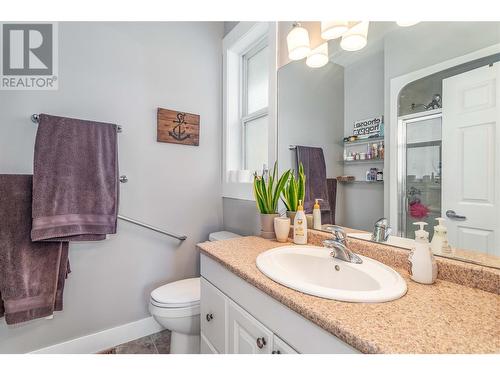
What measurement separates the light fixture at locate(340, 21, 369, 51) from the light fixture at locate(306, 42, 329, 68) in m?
0.11

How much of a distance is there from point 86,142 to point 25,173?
1.18 ft

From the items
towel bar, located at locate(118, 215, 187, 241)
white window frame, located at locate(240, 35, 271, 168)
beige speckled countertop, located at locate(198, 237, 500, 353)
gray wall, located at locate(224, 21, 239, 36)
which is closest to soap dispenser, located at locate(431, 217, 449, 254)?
beige speckled countertop, located at locate(198, 237, 500, 353)

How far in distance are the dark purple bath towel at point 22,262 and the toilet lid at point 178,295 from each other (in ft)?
1.82

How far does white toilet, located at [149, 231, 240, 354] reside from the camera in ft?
4.22

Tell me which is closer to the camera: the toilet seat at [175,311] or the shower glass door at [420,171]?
the shower glass door at [420,171]

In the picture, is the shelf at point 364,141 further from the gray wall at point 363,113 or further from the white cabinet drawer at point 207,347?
the white cabinet drawer at point 207,347

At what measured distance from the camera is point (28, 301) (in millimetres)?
1217

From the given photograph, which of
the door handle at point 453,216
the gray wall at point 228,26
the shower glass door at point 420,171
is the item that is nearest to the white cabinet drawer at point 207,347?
the shower glass door at point 420,171

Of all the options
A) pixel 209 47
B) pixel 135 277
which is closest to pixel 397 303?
pixel 135 277

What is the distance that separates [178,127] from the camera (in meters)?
1.76

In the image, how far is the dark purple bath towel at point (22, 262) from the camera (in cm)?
118

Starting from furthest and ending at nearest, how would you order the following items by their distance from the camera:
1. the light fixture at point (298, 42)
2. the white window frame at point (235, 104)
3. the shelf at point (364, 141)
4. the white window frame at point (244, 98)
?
the white window frame at point (244, 98), the white window frame at point (235, 104), the light fixture at point (298, 42), the shelf at point (364, 141)

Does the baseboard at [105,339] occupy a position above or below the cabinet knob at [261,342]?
below
